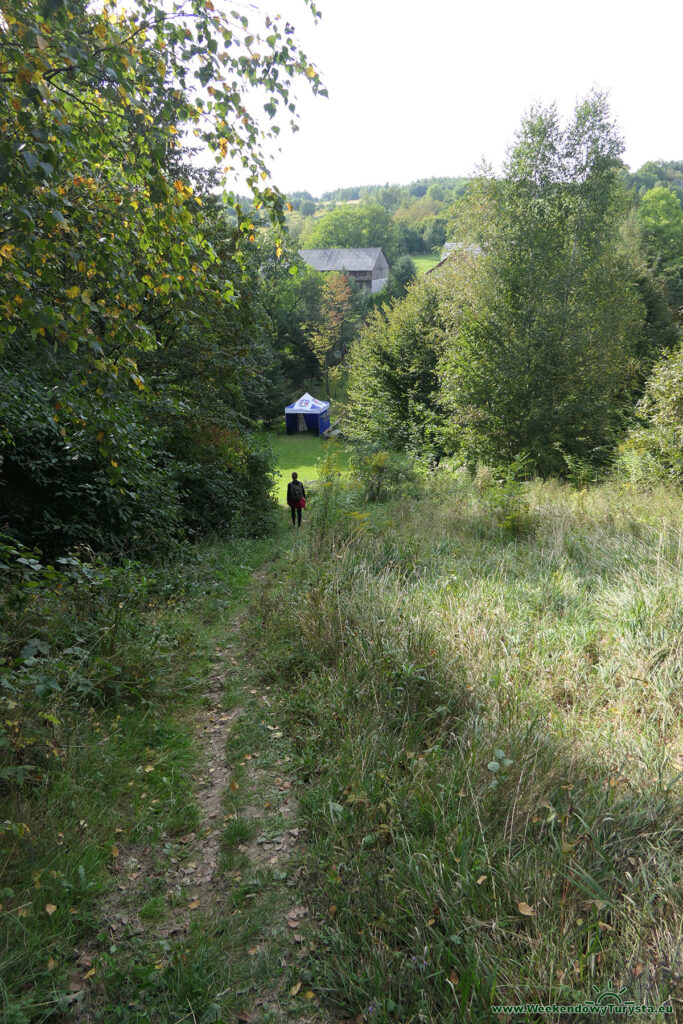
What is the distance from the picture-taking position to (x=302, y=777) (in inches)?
166

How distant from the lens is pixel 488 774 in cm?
356

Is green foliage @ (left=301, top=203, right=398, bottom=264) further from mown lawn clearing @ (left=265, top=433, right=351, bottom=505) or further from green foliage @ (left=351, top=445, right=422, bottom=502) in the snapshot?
green foliage @ (left=351, top=445, right=422, bottom=502)

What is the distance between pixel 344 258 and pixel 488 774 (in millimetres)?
82973

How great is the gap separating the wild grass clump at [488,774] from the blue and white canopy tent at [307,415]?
28218 millimetres

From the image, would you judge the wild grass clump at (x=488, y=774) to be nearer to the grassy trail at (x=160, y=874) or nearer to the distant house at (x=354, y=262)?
the grassy trail at (x=160, y=874)

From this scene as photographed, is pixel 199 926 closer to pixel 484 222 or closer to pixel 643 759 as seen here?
pixel 643 759

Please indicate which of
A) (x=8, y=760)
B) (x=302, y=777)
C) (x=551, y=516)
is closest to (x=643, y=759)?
(x=302, y=777)

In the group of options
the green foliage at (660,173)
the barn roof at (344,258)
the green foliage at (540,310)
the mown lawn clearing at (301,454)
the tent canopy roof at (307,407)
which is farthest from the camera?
the barn roof at (344,258)

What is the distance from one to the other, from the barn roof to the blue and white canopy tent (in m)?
48.4

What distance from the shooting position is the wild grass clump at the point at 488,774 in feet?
8.46

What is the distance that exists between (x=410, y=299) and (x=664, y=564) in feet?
72.6

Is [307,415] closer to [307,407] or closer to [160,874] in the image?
[307,407]

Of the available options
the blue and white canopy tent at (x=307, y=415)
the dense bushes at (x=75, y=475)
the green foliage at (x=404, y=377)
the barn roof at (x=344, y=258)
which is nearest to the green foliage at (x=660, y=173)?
the barn roof at (x=344, y=258)

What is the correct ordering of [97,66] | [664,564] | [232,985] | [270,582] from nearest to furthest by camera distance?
[232,985]
[97,66]
[664,564]
[270,582]
